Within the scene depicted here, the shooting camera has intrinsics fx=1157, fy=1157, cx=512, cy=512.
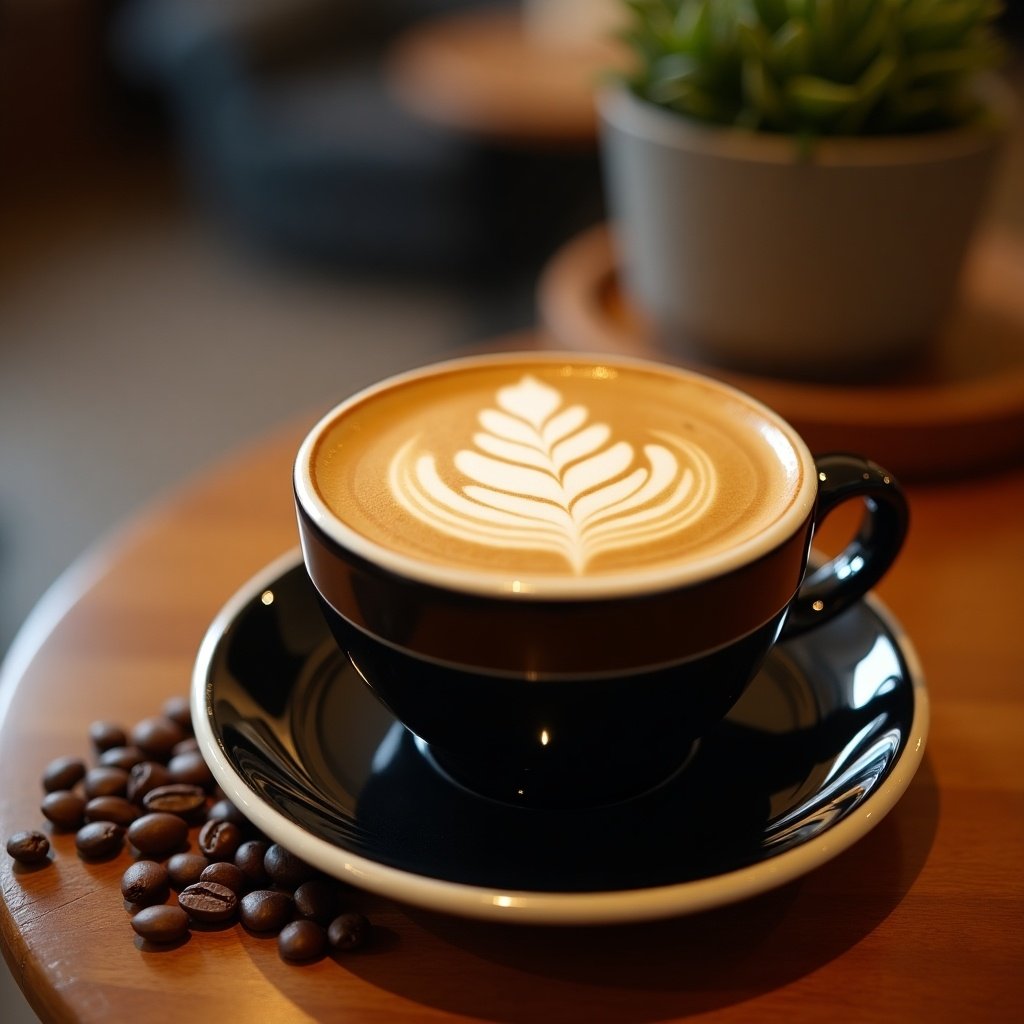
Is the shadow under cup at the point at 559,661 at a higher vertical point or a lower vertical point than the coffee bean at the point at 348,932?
higher

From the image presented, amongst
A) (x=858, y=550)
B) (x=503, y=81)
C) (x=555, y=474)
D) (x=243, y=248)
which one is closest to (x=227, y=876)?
(x=555, y=474)

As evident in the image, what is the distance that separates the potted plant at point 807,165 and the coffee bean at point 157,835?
519 millimetres

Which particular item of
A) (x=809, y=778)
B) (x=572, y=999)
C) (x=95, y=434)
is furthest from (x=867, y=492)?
(x=95, y=434)

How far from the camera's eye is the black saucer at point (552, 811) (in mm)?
412

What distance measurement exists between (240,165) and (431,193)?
477 mm

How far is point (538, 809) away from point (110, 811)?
0.19 meters

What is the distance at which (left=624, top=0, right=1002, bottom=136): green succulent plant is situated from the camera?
73 centimetres

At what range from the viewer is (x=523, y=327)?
7.97 feet

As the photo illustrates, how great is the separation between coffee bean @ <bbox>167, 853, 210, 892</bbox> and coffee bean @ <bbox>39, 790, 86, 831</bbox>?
6 cm

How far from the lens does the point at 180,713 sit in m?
0.57

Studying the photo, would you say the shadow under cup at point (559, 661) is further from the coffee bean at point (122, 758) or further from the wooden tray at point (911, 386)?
the wooden tray at point (911, 386)

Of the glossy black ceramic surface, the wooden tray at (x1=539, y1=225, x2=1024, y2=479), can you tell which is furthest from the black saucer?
the wooden tray at (x1=539, y1=225, x2=1024, y2=479)

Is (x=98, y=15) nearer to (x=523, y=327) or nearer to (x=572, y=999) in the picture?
(x=523, y=327)

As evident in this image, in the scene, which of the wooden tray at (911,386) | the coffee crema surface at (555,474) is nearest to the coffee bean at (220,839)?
the coffee crema surface at (555,474)
